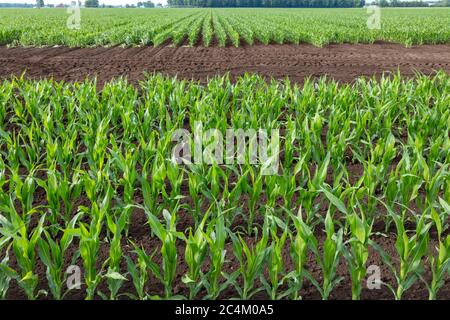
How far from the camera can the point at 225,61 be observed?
477 inches

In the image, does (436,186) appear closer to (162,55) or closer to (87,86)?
(87,86)

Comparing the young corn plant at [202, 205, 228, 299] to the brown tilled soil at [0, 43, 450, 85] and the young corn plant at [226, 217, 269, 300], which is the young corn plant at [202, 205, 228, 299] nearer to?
the young corn plant at [226, 217, 269, 300]

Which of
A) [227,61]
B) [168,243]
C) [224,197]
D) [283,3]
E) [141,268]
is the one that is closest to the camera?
[168,243]

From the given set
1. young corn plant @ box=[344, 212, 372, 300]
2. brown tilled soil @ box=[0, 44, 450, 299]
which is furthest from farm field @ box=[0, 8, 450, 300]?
brown tilled soil @ box=[0, 44, 450, 299]

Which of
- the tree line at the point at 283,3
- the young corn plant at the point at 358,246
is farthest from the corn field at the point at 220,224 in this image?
the tree line at the point at 283,3

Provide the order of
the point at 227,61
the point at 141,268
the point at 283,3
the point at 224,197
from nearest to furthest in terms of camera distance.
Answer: the point at 141,268
the point at 224,197
the point at 227,61
the point at 283,3

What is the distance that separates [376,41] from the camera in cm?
1822

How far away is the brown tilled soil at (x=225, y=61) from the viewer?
1030 cm

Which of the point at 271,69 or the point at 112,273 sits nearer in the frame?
the point at 112,273

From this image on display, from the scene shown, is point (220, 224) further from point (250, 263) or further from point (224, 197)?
point (224, 197)

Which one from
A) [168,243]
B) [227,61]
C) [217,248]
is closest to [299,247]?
[217,248]

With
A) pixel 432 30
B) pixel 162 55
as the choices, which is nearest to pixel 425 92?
pixel 162 55

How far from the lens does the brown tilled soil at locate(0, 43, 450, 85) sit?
10.3 meters
